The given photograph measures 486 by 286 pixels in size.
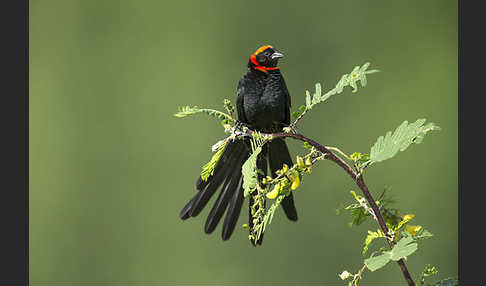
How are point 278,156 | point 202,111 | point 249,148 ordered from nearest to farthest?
1. point 202,111
2. point 249,148
3. point 278,156

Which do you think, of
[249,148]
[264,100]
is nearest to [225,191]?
[249,148]

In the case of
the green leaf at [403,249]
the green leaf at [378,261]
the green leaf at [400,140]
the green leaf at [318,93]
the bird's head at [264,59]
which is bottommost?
the green leaf at [378,261]

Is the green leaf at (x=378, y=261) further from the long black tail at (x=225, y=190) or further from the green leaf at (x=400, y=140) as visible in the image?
the long black tail at (x=225, y=190)

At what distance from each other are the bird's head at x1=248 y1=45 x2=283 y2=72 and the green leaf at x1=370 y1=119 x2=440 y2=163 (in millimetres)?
561

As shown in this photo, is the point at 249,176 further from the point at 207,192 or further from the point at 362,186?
the point at 207,192

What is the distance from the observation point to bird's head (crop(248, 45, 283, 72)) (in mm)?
1197

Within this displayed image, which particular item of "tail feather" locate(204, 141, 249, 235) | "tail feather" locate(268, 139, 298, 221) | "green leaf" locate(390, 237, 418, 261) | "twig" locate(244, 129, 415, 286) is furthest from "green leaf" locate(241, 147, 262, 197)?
"tail feather" locate(268, 139, 298, 221)

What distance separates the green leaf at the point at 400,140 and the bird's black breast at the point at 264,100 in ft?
1.74

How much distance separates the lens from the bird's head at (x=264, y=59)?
1197 mm

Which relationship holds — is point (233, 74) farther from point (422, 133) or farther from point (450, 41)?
point (422, 133)

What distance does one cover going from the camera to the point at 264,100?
1.19 m

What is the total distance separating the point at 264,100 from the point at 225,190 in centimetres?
25

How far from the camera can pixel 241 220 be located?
217cm

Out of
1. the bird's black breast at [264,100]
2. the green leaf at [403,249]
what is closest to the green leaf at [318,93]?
the green leaf at [403,249]
